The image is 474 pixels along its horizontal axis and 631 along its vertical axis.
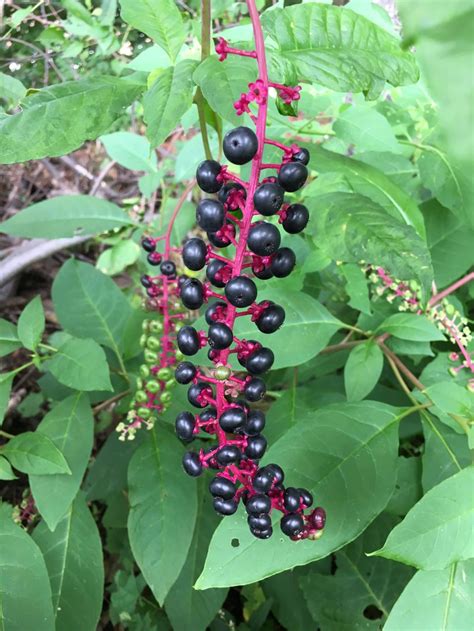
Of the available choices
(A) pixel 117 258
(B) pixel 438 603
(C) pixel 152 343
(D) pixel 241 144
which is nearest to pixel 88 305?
(C) pixel 152 343

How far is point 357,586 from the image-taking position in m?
2.06

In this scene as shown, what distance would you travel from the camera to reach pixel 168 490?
1.81 m

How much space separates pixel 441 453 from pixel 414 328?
1.31 feet

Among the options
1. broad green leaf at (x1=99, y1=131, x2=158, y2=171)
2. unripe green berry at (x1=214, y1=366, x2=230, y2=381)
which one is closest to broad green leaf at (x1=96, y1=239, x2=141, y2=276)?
broad green leaf at (x1=99, y1=131, x2=158, y2=171)

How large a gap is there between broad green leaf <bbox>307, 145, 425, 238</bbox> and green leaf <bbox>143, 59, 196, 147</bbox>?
64cm

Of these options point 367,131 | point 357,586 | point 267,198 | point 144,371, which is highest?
point 267,198

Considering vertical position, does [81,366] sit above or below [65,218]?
below

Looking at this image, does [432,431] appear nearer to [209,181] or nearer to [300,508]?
[300,508]

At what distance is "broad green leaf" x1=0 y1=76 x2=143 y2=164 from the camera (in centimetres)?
117

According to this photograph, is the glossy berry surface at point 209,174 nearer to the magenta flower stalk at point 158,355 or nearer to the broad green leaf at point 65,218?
the magenta flower stalk at point 158,355

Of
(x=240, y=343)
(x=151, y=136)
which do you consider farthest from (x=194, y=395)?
(x=151, y=136)

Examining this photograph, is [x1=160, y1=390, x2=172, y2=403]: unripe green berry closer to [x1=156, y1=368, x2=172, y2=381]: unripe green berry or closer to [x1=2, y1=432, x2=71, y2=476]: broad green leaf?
[x1=156, y1=368, x2=172, y2=381]: unripe green berry

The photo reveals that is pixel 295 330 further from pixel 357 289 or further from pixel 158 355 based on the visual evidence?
pixel 158 355

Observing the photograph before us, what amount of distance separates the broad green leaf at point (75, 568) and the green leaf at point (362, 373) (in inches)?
39.5
